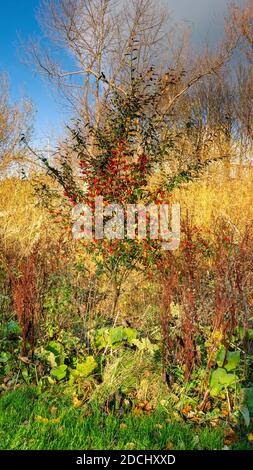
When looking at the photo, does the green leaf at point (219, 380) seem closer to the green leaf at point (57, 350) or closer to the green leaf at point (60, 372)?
the green leaf at point (60, 372)

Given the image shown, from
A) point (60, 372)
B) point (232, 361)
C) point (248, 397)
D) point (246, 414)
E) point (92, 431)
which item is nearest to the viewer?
point (92, 431)

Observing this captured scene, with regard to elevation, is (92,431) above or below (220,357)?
below

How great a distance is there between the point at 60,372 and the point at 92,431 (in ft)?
2.37

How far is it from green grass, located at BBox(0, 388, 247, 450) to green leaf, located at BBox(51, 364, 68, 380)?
0.28 metres

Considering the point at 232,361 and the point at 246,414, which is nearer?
the point at 246,414

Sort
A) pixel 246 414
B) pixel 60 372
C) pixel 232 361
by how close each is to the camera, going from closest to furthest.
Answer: pixel 246 414, pixel 232 361, pixel 60 372

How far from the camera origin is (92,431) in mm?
2580

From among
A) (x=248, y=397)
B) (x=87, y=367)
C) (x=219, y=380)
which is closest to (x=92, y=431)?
(x=87, y=367)

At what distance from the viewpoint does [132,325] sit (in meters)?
4.17

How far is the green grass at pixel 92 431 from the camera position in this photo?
248 cm

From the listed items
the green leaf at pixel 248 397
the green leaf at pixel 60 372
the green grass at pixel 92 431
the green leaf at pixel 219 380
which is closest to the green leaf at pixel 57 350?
the green leaf at pixel 60 372

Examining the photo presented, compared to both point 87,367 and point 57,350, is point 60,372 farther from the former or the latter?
point 57,350

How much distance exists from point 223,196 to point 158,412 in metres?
7.70
